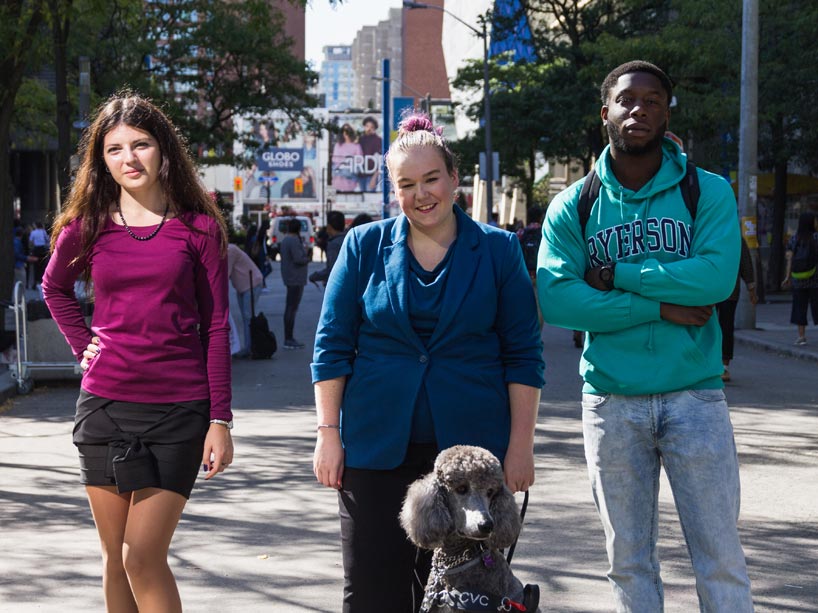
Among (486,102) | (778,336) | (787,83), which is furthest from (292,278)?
(486,102)

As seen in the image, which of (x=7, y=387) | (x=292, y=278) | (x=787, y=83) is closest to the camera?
(x=7, y=387)

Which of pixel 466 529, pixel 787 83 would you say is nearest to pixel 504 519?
pixel 466 529

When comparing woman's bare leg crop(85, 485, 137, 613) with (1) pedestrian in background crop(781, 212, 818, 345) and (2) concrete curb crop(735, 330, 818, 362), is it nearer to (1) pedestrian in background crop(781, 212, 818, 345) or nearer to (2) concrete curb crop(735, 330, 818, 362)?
(2) concrete curb crop(735, 330, 818, 362)

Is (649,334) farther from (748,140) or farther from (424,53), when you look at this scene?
(424,53)

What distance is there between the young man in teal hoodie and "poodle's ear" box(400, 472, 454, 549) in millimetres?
741

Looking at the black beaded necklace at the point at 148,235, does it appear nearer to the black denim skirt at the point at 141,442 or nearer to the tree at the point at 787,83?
the black denim skirt at the point at 141,442

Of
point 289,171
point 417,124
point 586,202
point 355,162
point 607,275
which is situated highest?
point 355,162

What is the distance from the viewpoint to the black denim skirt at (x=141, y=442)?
3.78m

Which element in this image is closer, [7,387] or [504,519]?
[504,519]

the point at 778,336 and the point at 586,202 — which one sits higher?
the point at 586,202

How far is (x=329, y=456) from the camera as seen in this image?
3.69 m

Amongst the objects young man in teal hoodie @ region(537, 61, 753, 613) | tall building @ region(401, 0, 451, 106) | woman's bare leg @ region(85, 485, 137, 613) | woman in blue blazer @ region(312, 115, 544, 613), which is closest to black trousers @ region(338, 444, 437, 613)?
woman in blue blazer @ region(312, 115, 544, 613)

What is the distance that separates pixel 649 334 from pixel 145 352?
1520 millimetres

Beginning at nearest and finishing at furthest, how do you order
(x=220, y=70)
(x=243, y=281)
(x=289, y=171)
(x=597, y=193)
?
(x=597, y=193) → (x=243, y=281) → (x=220, y=70) → (x=289, y=171)
